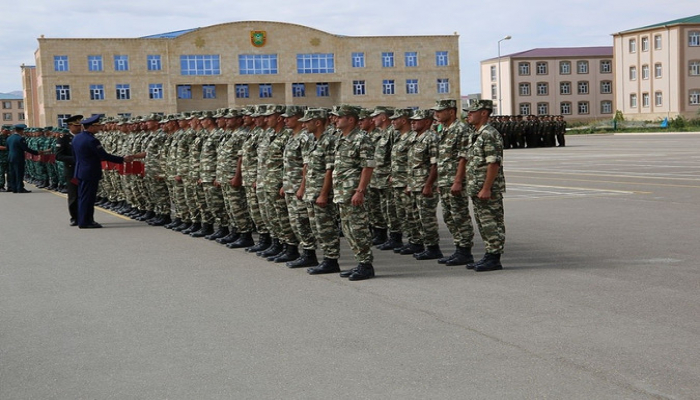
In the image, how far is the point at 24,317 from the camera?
7930 millimetres

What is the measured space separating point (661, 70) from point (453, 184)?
81.4 metres

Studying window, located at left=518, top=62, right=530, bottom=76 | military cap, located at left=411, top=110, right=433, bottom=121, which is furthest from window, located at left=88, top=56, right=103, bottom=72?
military cap, located at left=411, top=110, right=433, bottom=121

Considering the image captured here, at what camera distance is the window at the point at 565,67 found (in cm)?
10694

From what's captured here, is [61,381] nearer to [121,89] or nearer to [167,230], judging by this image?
[167,230]

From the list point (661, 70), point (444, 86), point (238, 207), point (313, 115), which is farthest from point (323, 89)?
point (313, 115)

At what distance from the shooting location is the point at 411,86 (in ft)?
299

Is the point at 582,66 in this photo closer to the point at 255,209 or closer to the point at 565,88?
the point at 565,88

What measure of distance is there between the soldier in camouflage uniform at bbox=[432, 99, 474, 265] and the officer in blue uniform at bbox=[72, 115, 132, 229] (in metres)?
7.16

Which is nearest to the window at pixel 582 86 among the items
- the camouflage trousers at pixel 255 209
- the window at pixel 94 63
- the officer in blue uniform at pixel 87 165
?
the window at pixel 94 63

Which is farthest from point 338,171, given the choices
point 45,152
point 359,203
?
point 45,152

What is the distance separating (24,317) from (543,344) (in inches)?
179

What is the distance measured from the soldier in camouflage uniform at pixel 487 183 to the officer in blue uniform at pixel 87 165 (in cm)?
782

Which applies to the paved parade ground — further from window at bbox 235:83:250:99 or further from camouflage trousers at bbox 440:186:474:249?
window at bbox 235:83:250:99

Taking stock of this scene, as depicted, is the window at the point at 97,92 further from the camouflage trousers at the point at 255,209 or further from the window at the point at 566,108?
the camouflage trousers at the point at 255,209
